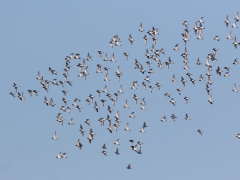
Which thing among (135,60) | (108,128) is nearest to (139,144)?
(108,128)

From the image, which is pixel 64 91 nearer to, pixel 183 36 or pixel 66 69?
pixel 66 69

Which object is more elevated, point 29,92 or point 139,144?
point 29,92

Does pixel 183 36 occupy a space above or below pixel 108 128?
above

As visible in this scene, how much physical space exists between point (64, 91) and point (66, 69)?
4.87 meters

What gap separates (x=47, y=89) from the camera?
14288 centimetres

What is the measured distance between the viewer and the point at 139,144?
140 meters

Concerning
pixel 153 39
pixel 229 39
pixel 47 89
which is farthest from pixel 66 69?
pixel 229 39

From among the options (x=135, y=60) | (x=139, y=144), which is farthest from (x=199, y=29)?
(x=139, y=144)

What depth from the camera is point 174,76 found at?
14438 cm

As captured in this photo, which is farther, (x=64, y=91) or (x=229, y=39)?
(x=64, y=91)

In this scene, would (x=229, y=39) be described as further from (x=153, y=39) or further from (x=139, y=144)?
(x=139, y=144)

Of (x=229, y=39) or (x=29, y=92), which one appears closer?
(x=229, y=39)

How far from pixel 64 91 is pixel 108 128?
12.3 meters

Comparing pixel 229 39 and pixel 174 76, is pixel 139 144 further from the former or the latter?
pixel 229 39
